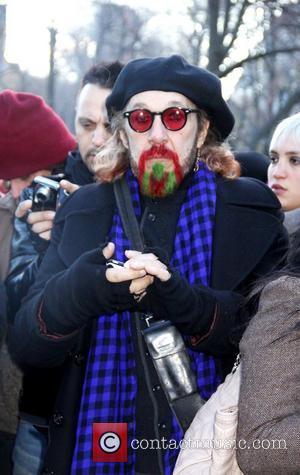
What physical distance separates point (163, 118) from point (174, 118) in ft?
0.14

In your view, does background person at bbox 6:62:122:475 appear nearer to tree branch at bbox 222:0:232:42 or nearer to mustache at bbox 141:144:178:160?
mustache at bbox 141:144:178:160

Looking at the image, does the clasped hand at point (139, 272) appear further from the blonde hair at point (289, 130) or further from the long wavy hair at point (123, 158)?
the blonde hair at point (289, 130)

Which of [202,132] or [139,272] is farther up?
[202,132]

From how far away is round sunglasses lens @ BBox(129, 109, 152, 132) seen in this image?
103 inches

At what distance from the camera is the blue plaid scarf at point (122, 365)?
2422 mm

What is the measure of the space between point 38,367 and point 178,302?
65 cm

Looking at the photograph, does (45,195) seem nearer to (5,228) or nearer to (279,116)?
(5,228)

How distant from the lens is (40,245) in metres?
3.03

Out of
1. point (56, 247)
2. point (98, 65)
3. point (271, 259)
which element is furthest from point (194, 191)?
point (98, 65)

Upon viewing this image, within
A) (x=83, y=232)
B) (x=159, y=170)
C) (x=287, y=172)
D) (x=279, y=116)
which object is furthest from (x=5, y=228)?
(x=279, y=116)

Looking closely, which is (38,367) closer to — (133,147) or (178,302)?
(178,302)

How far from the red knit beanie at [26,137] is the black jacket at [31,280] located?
120 mm

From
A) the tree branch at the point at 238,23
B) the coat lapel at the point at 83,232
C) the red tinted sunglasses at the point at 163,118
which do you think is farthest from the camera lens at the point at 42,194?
the tree branch at the point at 238,23

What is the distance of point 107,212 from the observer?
8.72 ft
